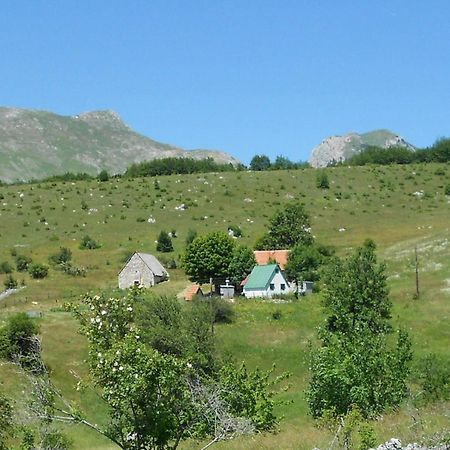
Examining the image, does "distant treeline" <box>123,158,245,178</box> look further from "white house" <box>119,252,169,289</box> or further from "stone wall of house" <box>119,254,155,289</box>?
"stone wall of house" <box>119,254,155,289</box>

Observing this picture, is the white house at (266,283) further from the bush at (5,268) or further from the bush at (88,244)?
the bush at (5,268)

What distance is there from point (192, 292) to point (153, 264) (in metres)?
10.8

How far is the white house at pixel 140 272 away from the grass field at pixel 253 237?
2.34 meters

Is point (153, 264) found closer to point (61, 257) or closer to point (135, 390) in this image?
point (61, 257)

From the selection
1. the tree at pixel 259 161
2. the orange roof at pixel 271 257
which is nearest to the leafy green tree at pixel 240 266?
the orange roof at pixel 271 257

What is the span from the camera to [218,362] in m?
42.9

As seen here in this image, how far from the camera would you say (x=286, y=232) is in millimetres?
85125

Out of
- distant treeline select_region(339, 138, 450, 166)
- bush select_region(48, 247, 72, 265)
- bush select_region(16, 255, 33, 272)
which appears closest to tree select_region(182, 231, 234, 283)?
bush select_region(48, 247, 72, 265)

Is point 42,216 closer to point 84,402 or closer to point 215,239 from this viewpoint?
point 215,239

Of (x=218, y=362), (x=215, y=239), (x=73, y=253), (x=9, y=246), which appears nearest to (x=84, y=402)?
(x=218, y=362)

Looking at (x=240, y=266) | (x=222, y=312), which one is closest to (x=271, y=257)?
(x=240, y=266)

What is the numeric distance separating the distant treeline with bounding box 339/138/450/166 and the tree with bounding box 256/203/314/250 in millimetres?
66290

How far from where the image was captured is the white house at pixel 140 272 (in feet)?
245

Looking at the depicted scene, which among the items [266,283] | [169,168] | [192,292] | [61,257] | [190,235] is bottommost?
[192,292]
